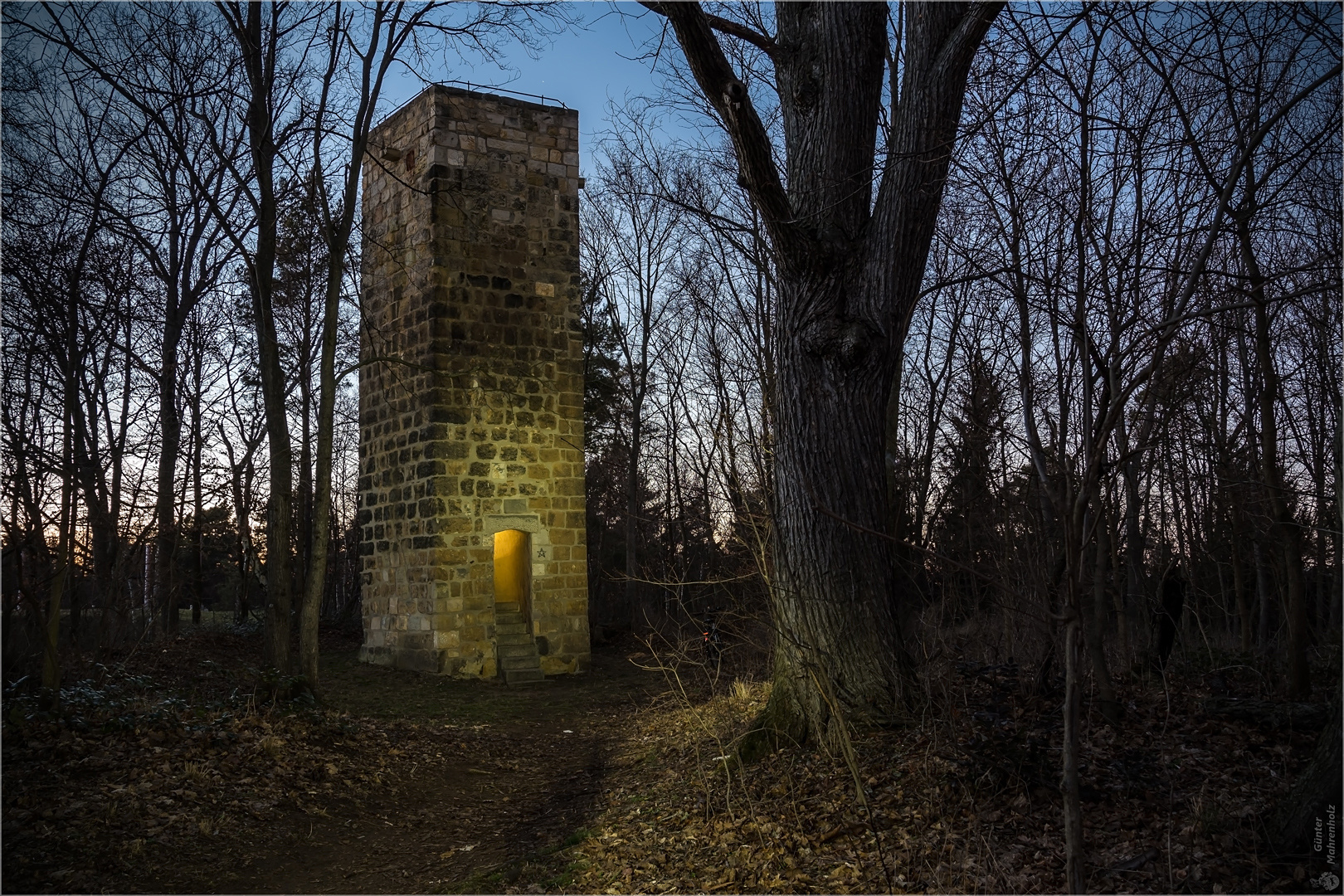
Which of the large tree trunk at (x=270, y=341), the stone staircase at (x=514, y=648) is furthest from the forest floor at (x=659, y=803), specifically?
the stone staircase at (x=514, y=648)

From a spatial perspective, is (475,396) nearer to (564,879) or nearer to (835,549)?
(835,549)

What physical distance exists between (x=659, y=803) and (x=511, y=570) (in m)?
7.78

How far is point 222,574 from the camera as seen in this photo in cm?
2842

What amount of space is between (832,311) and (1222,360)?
7.90 m

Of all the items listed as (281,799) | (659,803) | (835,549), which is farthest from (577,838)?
(835,549)

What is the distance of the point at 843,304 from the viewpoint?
220 inches

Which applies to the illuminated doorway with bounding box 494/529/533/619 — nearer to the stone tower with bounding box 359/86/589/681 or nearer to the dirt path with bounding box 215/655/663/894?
the stone tower with bounding box 359/86/589/681

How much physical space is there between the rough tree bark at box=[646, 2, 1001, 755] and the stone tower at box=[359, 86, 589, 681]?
Answer: 6.89 metres

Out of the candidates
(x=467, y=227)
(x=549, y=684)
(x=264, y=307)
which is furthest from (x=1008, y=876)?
(x=467, y=227)

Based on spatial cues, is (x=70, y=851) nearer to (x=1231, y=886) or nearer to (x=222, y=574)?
(x=1231, y=886)

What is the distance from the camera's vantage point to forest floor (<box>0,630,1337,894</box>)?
396 cm

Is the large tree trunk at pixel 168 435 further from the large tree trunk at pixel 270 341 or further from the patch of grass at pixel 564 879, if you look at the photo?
the patch of grass at pixel 564 879

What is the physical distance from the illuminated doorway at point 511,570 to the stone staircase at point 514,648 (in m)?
0.14

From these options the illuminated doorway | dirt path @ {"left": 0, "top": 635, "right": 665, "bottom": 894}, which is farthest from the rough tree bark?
the illuminated doorway
